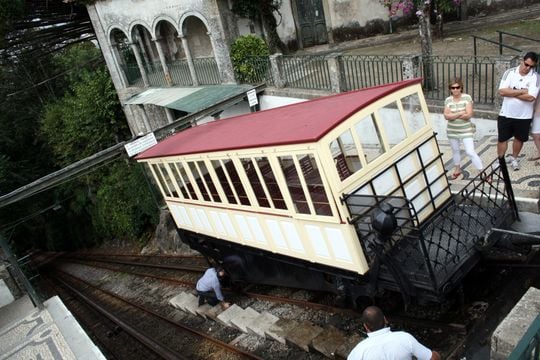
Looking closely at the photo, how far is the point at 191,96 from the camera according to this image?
15.0 m

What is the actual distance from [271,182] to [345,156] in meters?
1.16

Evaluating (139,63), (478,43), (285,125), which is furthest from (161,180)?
(139,63)

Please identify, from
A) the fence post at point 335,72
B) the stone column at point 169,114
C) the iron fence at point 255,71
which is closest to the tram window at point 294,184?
the fence post at point 335,72

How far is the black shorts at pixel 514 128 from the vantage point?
20.8ft

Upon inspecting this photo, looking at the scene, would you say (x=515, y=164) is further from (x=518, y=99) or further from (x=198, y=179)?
(x=198, y=179)

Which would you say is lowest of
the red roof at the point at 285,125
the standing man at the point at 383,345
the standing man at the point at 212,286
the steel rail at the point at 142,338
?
the steel rail at the point at 142,338

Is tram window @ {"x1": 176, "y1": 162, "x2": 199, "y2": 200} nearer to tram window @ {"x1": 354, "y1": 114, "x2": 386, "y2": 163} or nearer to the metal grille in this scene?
tram window @ {"x1": 354, "y1": 114, "x2": 386, "y2": 163}

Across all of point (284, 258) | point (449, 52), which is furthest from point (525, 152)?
point (449, 52)

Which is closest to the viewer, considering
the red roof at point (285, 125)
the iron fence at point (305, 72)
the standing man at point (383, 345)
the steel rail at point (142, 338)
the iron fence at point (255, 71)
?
the standing man at point (383, 345)

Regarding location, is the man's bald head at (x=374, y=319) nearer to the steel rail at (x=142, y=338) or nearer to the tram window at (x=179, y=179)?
the steel rail at (x=142, y=338)

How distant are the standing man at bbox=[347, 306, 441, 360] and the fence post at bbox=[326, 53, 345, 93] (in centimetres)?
874

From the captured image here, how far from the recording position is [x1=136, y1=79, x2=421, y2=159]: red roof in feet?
17.2

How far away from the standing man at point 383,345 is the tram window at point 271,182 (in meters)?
2.96

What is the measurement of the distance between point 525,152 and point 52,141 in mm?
21486
